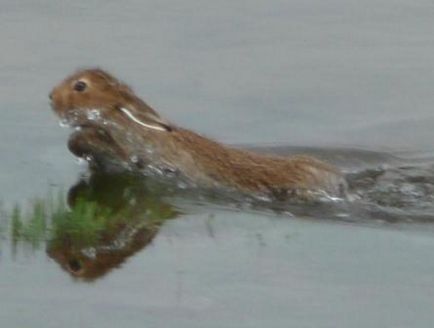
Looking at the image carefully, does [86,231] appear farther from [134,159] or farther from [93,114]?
[134,159]

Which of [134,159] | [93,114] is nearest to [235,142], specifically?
[134,159]

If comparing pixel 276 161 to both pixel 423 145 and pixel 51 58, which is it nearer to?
pixel 423 145

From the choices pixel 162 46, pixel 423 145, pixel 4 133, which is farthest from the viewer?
pixel 162 46

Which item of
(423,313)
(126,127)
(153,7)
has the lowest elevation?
(423,313)

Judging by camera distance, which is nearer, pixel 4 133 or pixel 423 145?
pixel 4 133

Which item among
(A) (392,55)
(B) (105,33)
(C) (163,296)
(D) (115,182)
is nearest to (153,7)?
(B) (105,33)

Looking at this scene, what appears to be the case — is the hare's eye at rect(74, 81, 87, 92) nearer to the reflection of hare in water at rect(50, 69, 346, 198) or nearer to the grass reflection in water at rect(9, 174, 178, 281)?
the reflection of hare in water at rect(50, 69, 346, 198)

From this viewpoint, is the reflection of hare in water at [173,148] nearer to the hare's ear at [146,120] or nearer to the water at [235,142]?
the hare's ear at [146,120]
